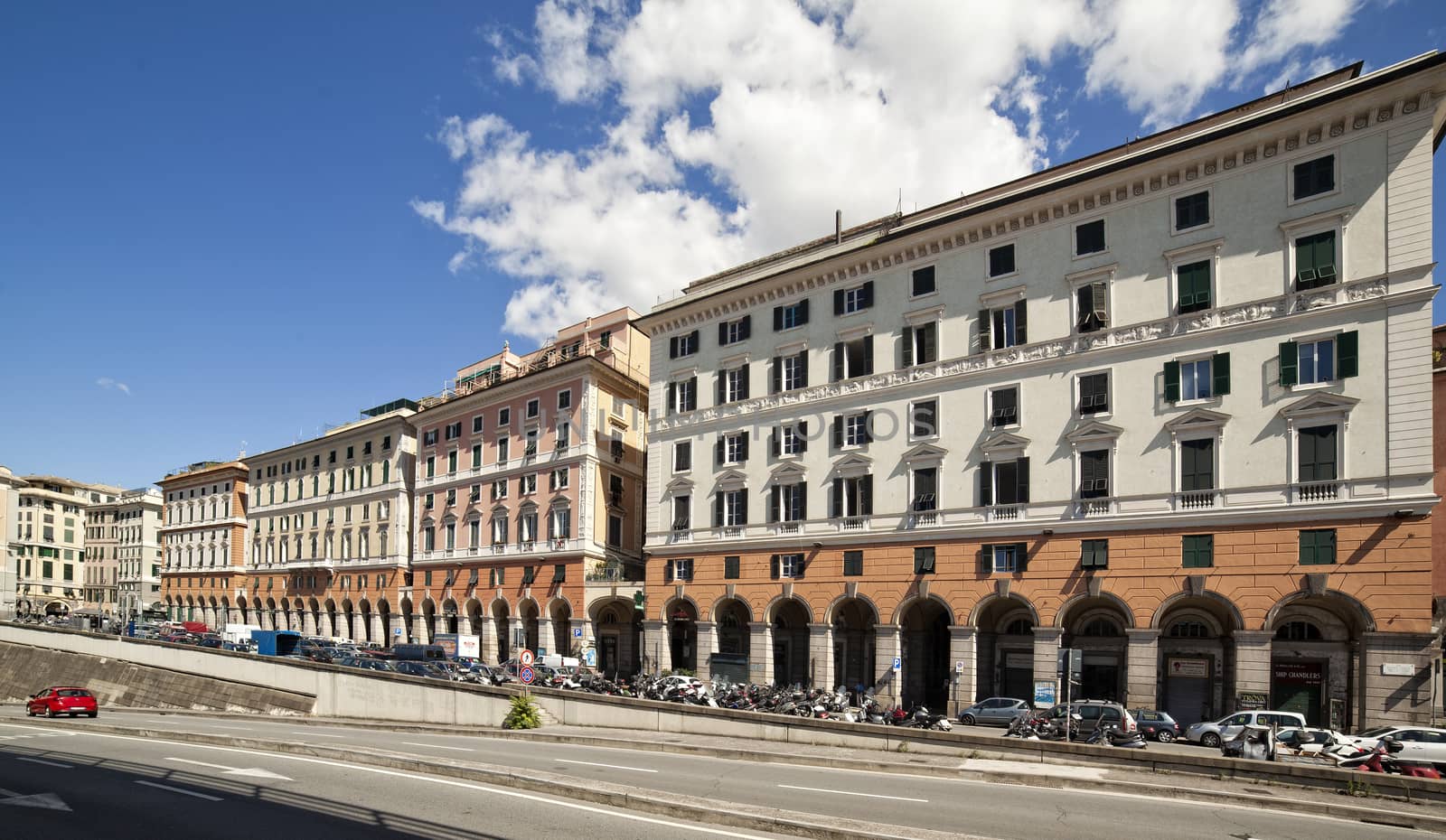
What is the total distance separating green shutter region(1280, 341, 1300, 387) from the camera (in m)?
32.2

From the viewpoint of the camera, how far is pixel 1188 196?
1398 inches

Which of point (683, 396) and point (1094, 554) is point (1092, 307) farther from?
point (683, 396)

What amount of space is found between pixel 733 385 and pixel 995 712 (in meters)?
22.2

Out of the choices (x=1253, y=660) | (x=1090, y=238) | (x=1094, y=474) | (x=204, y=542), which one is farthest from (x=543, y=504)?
(x=204, y=542)

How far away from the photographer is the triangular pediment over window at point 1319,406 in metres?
31.0

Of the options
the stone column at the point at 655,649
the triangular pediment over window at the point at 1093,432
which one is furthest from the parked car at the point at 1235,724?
the stone column at the point at 655,649

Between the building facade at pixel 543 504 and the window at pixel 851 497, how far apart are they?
16298 millimetres

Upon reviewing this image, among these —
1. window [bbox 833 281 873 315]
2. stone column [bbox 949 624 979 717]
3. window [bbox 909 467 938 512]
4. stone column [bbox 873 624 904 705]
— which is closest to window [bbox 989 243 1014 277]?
window [bbox 833 281 873 315]

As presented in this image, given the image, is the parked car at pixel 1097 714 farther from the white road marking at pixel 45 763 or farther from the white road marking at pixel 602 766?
the white road marking at pixel 45 763

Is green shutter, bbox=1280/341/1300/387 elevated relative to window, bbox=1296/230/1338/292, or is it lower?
lower

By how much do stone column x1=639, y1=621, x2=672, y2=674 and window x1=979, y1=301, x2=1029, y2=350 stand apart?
78.3 ft

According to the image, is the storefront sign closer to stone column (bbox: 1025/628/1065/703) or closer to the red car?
stone column (bbox: 1025/628/1065/703)

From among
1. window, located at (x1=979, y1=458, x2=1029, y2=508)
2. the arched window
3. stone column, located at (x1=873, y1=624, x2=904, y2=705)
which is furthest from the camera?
stone column, located at (x1=873, y1=624, x2=904, y2=705)

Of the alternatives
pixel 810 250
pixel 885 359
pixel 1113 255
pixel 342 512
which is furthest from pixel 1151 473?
pixel 342 512
